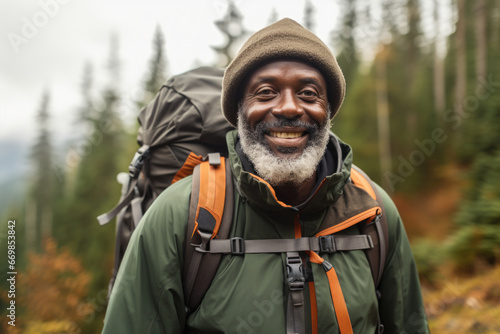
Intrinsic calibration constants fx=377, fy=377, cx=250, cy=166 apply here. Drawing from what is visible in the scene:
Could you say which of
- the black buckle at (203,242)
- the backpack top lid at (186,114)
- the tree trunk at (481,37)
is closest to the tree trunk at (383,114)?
the tree trunk at (481,37)

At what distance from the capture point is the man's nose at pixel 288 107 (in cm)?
243

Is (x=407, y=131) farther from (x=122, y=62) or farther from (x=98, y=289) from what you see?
(x=122, y=62)

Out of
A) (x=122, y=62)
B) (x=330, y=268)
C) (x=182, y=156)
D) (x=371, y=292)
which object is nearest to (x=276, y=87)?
(x=182, y=156)

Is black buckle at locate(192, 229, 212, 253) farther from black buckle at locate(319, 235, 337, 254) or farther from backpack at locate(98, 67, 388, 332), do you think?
black buckle at locate(319, 235, 337, 254)

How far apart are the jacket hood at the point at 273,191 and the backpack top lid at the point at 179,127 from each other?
0.48 metres

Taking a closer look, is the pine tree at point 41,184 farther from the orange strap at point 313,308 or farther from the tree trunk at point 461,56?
the orange strap at point 313,308

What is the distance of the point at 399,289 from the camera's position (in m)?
2.60

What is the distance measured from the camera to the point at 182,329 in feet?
7.23

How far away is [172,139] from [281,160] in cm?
94

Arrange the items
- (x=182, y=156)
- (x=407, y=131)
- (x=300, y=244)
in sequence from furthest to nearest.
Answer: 1. (x=407, y=131)
2. (x=182, y=156)
3. (x=300, y=244)

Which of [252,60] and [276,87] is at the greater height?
[252,60]

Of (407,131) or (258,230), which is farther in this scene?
(407,131)

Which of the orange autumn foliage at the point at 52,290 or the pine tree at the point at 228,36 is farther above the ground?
the pine tree at the point at 228,36

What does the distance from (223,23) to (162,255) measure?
1933 centimetres
